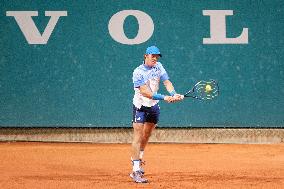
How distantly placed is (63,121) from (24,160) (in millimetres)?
2896

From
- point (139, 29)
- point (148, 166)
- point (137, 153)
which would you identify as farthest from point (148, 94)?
point (139, 29)

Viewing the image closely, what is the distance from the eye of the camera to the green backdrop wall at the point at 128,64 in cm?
1327

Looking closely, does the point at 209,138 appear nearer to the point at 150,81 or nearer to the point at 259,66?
the point at 259,66

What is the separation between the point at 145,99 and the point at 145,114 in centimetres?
20

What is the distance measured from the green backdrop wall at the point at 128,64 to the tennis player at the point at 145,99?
452 centimetres

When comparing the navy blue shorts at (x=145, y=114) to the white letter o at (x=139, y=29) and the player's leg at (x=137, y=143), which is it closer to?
the player's leg at (x=137, y=143)

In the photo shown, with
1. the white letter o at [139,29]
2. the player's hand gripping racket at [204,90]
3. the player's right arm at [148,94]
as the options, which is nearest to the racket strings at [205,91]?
the player's hand gripping racket at [204,90]

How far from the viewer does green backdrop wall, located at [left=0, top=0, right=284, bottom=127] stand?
1327 cm

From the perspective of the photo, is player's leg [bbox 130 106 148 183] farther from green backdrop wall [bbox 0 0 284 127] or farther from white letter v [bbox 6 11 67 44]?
white letter v [bbox 6 11 67 44]

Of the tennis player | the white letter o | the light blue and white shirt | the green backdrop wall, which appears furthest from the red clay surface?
the white letter o

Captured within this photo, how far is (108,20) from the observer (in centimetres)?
1335

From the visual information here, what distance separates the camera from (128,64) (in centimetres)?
1341

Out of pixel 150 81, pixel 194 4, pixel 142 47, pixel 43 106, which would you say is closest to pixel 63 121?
pixel 43 106

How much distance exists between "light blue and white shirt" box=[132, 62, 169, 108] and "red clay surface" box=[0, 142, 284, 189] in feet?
3.29
